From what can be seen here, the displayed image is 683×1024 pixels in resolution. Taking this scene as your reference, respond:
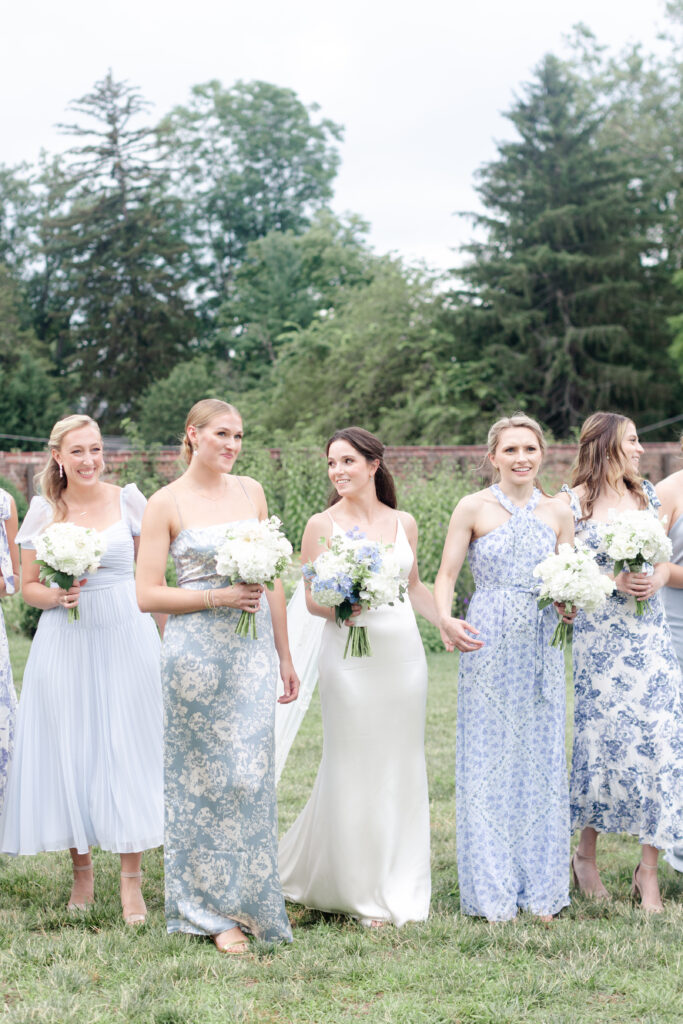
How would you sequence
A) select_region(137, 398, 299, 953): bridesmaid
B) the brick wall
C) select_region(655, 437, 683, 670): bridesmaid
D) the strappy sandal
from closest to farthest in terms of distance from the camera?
select_region(137, 398, 299, 953): bridesmaid
the strappy sandal
select_region(655, 437, 683, 670): bridesmaid
the brick wall

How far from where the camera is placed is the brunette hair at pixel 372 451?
207 inches

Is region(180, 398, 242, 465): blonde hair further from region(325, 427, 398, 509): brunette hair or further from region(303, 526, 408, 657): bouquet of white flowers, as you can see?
region(303, 526, 408, 657): bouquet of white flowers

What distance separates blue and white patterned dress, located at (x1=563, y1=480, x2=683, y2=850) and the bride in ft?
2.59

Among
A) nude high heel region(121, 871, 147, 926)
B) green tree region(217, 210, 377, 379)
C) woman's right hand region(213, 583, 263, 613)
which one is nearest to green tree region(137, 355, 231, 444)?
green tree region(217, 210, 377, 379)

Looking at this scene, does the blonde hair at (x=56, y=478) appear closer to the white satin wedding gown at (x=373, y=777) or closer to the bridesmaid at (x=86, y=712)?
the bridesmaid at (x=86, y=712)

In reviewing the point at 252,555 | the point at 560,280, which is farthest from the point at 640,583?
the point at 560,280

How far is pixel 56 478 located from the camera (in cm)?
534

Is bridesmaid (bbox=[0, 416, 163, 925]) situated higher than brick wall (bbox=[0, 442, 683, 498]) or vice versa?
brick wall (bbox=[0, 442, 683, 498])

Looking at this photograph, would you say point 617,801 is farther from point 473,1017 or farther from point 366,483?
point 366,483

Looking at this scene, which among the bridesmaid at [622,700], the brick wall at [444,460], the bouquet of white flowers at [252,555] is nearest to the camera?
the bouquet of white flowers at [252,555]

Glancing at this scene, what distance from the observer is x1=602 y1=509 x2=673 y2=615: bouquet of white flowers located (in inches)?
197

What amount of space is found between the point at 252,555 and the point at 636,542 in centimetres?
176

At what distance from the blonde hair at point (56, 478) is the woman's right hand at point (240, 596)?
1080 mm

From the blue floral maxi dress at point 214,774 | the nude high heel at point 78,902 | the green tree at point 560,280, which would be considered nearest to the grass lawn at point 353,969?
the nude high heel at point 78,902
